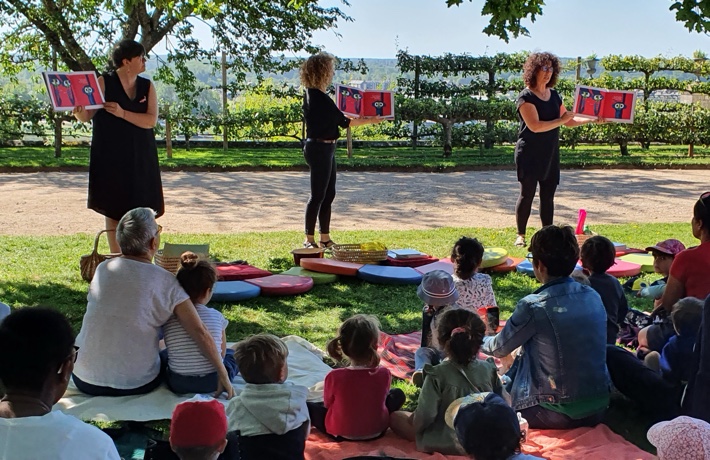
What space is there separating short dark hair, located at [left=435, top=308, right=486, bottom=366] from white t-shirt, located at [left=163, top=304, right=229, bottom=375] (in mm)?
1242

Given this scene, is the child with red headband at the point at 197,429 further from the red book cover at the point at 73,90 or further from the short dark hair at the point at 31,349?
the red book cover at the point at 73,90

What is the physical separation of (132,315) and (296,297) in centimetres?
264

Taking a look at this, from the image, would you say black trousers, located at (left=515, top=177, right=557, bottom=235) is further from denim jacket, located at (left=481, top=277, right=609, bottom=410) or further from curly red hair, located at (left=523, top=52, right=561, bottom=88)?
denim jacket, located at (left=481, top=277, right=609, bottom=410)

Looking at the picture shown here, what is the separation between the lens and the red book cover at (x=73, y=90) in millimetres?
5840

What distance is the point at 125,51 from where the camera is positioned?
5.95 meters

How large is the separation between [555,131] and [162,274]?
210 inches

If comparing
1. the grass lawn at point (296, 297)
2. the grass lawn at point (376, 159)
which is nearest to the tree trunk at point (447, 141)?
the grass lawn at point (376, 159)

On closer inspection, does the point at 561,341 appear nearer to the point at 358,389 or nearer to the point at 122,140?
the point at 358,389

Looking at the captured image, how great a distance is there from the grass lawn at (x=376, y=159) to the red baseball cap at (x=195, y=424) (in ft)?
48.1

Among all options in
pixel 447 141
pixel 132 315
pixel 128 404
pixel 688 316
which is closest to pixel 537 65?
Answer: pixel 688 316

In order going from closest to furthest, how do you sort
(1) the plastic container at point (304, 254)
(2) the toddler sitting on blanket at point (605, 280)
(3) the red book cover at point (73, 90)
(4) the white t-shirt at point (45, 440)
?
(4) the white t-shirt at point (45, 440), (2) the toddler sitting on blanket at point (605, 280), (3) the red book cover at point (73, 90), (1) the plastic container at point (304, 254)

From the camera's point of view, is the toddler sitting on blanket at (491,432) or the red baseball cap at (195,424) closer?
the toddler sitting on blanket at (491,432)

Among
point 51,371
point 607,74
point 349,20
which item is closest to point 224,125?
point 349,20

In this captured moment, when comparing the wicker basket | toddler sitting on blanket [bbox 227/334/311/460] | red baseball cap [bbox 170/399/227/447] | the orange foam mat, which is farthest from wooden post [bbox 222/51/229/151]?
red baseball cap [bbox 170/399/227/447]
